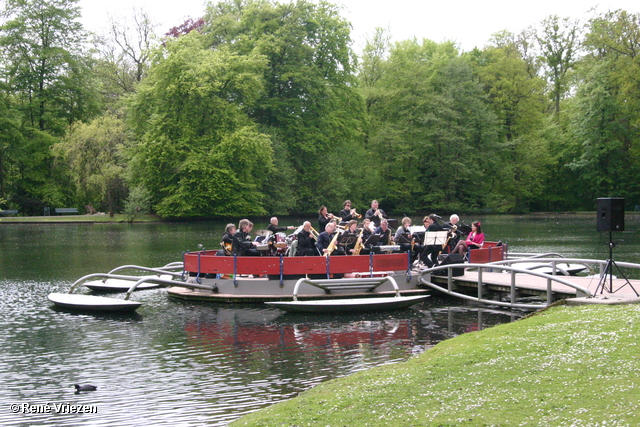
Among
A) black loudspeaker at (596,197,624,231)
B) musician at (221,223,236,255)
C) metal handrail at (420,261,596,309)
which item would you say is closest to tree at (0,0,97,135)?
musician at (221,223,236,255)

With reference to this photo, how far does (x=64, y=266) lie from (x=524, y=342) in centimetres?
2038

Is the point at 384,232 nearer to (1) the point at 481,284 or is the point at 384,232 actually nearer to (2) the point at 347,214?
(2) the point at 347,214

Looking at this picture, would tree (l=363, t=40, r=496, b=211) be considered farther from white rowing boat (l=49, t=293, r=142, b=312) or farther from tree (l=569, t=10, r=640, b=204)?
white rowing boat (l=49, t=293, r=142, b=312)

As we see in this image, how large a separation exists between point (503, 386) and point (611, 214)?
542 centimetres

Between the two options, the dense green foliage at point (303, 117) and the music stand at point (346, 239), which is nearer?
the music stand at point (346, 239)

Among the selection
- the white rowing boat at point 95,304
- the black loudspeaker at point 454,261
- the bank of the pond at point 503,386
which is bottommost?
the white rowing boat at point 95,304

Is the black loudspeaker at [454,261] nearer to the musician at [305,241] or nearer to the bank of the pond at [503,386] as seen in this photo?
the musician at [305,241]

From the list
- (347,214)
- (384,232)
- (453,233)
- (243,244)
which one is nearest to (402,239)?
(384,232)

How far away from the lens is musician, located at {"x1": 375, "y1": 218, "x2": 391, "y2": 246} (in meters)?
18.6

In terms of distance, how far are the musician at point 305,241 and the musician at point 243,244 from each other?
1.16m

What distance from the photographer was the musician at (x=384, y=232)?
18.6 meters

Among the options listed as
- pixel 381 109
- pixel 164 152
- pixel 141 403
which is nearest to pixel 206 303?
pixel 141 403

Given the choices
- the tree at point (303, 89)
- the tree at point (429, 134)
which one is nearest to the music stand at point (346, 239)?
the tree at point (303, 89)

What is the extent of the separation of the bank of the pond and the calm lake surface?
4.43ft
